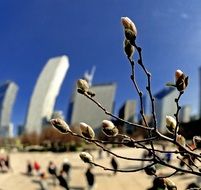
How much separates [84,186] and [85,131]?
26.9 m

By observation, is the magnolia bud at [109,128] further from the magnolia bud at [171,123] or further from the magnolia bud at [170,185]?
the magnolia bud at [170,185]

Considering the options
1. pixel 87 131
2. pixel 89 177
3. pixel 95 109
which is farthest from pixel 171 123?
pixel 95 109

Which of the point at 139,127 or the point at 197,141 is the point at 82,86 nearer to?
the point at 139,127

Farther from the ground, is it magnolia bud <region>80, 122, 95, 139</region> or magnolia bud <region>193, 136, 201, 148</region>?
magnolia bud <region>80, 122, 95, 139</region>

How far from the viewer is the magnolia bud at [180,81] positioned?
2324 mm

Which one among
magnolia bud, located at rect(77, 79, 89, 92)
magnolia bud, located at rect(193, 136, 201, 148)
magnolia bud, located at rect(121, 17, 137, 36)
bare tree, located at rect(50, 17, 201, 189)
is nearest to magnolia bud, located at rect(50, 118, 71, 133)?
bare tree, located at rect(50, 17, 201, 189)

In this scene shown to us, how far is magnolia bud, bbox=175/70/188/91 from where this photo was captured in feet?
7.63

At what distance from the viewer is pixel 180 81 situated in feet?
7.66

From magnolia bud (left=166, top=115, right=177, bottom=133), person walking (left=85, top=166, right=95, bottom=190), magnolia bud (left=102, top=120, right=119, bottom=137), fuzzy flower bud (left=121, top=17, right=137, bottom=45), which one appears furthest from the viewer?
person walking (left=85, top=166, right=95, bottom=190)

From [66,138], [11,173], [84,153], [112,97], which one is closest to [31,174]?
[11,173]

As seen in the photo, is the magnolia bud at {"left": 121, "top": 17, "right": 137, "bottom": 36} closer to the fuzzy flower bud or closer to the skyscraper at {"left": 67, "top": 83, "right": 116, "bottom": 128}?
the fuzzy flower bud

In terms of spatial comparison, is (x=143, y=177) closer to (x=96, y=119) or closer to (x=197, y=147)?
(x=197, y=147)

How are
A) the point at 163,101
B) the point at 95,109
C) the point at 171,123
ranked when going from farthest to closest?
the point at 95,109 < the point at 163,101 < the point at 171,123

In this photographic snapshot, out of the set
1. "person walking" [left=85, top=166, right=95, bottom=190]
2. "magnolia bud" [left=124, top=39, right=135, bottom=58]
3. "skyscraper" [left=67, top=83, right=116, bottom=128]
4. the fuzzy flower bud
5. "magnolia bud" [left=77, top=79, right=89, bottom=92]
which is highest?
"skyscraper" [left=67, top=83, right=116, bottom=128]
